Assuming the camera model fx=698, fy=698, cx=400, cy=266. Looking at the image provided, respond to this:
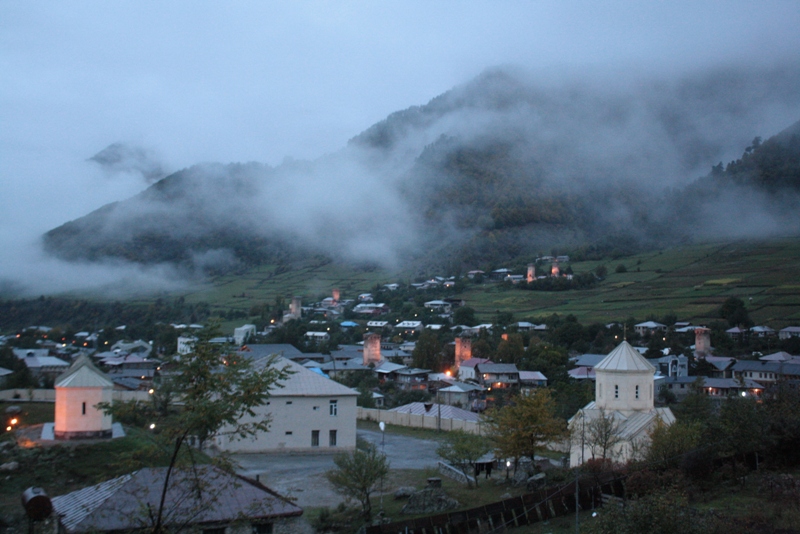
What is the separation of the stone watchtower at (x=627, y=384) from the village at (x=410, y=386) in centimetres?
5

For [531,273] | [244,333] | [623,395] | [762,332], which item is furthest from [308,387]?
[531,273]

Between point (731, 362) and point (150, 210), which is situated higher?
point (150, 210)

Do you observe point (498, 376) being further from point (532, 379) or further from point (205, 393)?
point (205, 393)

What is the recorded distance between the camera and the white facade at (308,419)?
28.3 meters

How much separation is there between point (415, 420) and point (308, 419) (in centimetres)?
825

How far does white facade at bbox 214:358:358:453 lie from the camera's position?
28281mm

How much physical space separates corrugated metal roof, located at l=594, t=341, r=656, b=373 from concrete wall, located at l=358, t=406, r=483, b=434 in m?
6.65

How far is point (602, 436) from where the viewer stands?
2252 cm

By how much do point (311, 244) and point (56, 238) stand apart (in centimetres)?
6121

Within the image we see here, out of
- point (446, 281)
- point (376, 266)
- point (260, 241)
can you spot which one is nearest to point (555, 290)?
point (446, 281)

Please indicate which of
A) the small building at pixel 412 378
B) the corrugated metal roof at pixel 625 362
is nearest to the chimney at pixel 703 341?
the small building at pixel 412 378

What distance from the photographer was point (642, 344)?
63.9 metres

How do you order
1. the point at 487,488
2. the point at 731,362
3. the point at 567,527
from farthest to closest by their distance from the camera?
the point at 731,362 → the point at 487,488 → the point at 567,527

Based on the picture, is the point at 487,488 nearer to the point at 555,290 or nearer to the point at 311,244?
the point at 555,290
